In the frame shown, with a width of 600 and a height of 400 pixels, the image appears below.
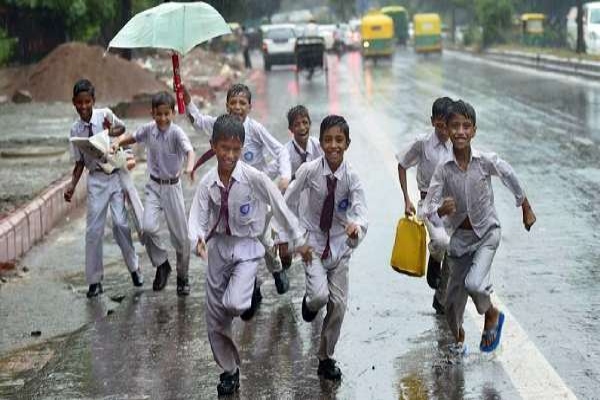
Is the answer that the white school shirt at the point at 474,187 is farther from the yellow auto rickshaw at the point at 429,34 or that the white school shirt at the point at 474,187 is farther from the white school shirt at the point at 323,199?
the yellow auto rickshaw at the point at 429,34

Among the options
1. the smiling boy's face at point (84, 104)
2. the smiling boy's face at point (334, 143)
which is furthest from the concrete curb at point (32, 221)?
the smiling boy's face at point (334, 143)

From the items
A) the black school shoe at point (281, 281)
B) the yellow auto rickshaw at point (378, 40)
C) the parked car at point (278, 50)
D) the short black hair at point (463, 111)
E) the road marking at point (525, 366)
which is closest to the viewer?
the road marking at point (525, 366)

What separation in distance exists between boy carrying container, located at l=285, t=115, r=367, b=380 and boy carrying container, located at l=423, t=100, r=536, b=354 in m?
0.45

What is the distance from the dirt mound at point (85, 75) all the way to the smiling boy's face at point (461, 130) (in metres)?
19.8

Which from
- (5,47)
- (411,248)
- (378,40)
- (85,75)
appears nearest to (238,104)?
(411,248)

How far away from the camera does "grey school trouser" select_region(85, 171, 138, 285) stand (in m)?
8.99

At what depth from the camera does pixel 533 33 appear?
5028cm

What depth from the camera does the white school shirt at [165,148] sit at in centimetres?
875

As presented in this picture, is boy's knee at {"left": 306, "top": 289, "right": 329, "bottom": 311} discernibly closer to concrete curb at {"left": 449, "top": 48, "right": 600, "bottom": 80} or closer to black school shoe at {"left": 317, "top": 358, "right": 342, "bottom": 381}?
black school shoe at {"left": 317, "top": 358, "right": 342, "bottom": 381}

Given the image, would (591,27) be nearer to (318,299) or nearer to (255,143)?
(255,143)

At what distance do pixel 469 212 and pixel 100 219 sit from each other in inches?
134

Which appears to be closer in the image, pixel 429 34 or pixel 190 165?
pixel 190 165

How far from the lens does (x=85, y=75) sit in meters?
26.7

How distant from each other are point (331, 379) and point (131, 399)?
1067mm
